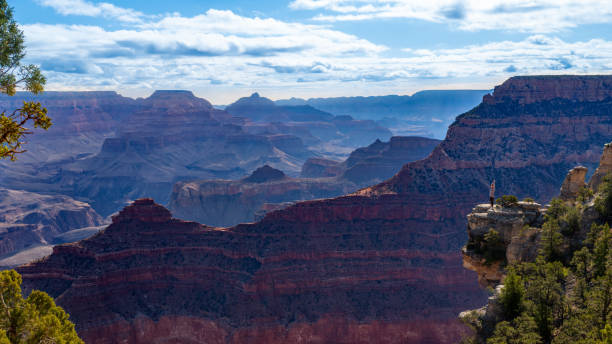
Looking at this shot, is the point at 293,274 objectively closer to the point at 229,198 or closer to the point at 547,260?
the point at 547,260

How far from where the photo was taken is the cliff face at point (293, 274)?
6888cm

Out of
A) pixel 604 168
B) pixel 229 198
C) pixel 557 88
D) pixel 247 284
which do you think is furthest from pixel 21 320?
pixel 229 198

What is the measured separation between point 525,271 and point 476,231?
7192mm

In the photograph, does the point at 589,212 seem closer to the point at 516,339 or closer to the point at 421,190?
the point at 516,339

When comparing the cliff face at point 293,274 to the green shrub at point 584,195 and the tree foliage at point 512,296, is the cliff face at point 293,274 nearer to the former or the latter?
the green shrub at point 584,195

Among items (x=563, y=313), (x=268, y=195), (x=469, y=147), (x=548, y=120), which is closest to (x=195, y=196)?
(x=268, y=195)

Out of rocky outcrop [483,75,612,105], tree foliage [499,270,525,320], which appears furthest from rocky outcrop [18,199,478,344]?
rocky outcrop [483,75,612,105]

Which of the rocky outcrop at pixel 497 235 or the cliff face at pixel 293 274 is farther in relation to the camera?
the cliff face at pixel 293 274

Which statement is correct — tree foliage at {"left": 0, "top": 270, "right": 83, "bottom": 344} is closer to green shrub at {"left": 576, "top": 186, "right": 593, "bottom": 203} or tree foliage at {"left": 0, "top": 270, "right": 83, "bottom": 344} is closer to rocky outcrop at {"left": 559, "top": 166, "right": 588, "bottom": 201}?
green shrub at {"left": 576, "top": 186, "right": 593, "bottom": 203}

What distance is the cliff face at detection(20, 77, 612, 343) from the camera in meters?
68.9

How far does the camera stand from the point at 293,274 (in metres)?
75.8

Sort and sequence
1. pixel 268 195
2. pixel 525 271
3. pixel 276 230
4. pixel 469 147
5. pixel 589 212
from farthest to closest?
pixel 268 195
pixel 469 147
pixel 276 230
pixel 589 212
pixel 525 271

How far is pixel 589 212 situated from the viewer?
30.4m

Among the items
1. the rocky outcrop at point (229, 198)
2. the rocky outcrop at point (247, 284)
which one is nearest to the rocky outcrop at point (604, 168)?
the rocky outcrop at point (247, 284)
